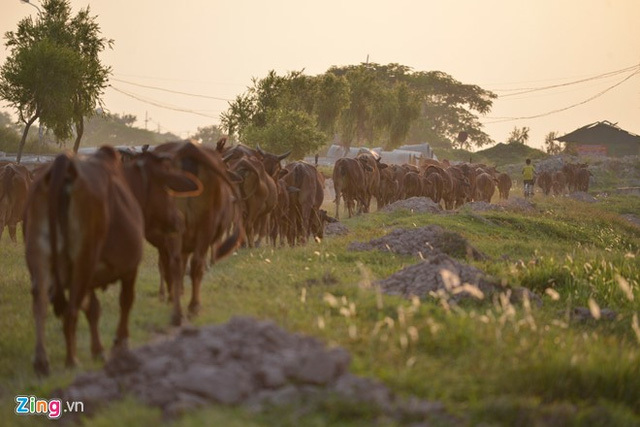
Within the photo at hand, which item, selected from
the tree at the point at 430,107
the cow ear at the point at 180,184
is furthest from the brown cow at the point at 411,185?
the tree at the point at 430,107

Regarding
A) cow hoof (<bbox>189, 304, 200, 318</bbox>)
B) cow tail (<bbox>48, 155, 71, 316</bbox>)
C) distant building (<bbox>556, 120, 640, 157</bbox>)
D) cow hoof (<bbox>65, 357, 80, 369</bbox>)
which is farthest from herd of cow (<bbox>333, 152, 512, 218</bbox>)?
distant building (<bbox>556, 120, 640, 157</bbox>)

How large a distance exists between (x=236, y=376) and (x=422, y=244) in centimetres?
1028

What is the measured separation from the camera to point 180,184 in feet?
28.5

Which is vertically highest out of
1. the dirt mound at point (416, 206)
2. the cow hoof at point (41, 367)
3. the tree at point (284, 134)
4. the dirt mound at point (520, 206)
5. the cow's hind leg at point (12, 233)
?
the tree at point (284, 134)

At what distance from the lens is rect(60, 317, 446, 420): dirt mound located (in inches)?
223

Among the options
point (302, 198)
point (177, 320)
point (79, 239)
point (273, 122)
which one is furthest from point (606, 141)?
point (79, 239)

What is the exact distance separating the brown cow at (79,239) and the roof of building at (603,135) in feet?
325

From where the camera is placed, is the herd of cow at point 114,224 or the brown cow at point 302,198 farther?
the brown cow at point 302,198

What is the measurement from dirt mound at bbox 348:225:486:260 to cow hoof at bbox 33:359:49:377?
8.51m

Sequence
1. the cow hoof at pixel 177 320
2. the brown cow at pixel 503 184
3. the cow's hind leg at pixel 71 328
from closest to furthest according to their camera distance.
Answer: the cow's hind leg at pixel 71 328 → the cow hoof at pixel 177 320 → the brown cow at pixel 503 184

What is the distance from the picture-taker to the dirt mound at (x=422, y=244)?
15.5m

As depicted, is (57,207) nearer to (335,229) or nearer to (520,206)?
(335,229)

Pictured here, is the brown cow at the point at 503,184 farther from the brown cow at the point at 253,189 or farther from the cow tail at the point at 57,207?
the cow tail at the point at 57,207

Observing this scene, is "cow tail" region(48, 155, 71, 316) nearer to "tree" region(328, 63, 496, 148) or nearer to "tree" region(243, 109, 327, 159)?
"tree" region(243, 109, 327, 159)
